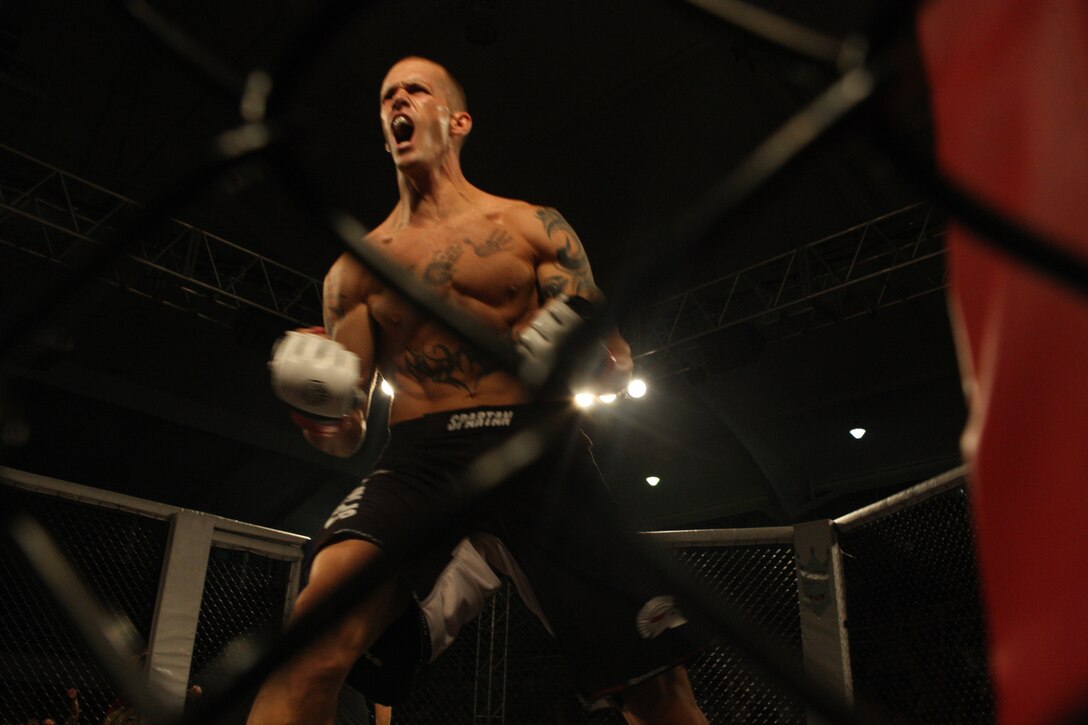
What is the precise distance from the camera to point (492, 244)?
164cm

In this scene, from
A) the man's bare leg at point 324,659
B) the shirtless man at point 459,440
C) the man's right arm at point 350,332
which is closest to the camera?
the man's bare leg at point 324,659

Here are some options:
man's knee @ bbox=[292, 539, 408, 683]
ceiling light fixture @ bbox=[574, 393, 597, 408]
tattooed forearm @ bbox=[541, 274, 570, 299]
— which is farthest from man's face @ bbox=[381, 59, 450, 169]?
ceiling light fixture @ bbox=[574, 393, 597, 408]

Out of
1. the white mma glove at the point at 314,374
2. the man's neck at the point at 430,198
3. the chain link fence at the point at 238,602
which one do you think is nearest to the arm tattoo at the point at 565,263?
the man's neck at the point at 430,198

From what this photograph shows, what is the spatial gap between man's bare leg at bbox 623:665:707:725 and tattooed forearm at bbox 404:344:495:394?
1.83 feet

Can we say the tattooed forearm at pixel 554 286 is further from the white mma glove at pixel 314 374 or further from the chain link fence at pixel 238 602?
the chain link fence at pixel 238 602

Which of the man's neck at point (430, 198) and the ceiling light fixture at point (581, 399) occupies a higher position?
the man's neck at point (430, 198)

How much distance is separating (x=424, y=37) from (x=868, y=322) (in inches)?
172

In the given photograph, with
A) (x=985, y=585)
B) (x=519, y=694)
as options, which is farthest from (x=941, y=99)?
(x=519, y=694)

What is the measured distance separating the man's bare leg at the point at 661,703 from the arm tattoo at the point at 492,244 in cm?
77

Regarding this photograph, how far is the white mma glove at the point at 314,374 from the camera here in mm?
1287

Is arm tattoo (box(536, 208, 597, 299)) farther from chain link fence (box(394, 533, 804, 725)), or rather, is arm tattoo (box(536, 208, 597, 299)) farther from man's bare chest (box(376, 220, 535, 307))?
chain link fence (box(394, 533, 804, 725))

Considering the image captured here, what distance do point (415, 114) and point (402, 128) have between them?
4 cm

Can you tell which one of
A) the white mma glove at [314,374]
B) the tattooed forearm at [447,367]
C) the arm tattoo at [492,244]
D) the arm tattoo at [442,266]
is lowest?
the white mma glove at [314,374]

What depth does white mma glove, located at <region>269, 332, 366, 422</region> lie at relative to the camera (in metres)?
1.29
